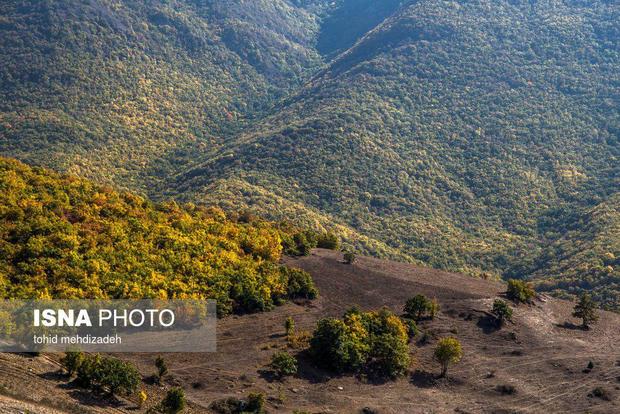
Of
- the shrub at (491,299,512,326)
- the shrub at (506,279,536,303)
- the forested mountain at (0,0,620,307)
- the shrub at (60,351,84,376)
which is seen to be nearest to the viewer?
the shrub at (60,351,84,376)

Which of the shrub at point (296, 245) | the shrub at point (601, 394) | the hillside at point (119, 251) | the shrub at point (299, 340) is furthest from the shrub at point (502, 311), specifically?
the shrub at point (296, 245)

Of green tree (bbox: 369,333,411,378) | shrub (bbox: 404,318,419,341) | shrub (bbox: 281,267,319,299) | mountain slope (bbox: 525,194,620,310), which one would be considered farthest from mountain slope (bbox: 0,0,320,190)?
green tree (bbox: 369,333,411,378)

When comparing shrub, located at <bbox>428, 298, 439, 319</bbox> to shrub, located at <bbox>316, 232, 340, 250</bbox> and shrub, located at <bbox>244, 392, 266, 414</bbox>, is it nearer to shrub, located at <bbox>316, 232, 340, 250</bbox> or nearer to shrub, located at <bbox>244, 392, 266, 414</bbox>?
shrub, located at <bbox>316, 232, 340, 250</bbox>

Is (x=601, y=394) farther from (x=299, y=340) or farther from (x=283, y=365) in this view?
(x=283, y=365)

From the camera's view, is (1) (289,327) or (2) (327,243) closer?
(1) (289,327)

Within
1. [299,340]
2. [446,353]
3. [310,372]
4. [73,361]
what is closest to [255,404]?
[310,372]

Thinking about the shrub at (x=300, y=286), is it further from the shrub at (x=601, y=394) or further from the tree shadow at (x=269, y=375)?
the shrub at (x=601, y=394)
